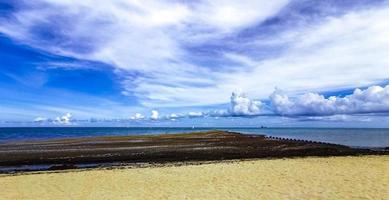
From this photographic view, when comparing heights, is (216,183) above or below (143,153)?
below

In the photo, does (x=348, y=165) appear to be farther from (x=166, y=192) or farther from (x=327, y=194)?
(x=166, y=192)

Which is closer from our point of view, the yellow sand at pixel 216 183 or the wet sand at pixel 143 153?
the yellow sand at pixel 216 183

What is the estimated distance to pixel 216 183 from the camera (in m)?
17.4

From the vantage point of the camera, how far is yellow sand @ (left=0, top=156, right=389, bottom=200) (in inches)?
585

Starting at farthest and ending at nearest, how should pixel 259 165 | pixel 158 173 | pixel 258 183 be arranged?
pixel 259 165
pixel 158 173
pixel 258 183

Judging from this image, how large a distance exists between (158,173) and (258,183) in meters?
6.65

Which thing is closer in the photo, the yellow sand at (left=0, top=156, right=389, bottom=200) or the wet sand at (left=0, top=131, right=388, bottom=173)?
the yellow sand at (left=0, top=156, right=389, bottom=200)

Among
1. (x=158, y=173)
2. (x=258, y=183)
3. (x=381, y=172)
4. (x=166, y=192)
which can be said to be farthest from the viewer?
(x=158, y=173)

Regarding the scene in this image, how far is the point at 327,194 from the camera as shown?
14352 millimetres

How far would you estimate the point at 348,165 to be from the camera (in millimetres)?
22078

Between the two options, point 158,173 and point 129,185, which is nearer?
point 129,185

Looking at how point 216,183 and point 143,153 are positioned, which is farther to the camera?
point 143,153

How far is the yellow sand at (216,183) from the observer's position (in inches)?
585

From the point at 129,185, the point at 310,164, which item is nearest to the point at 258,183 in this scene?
the point at 129,185
